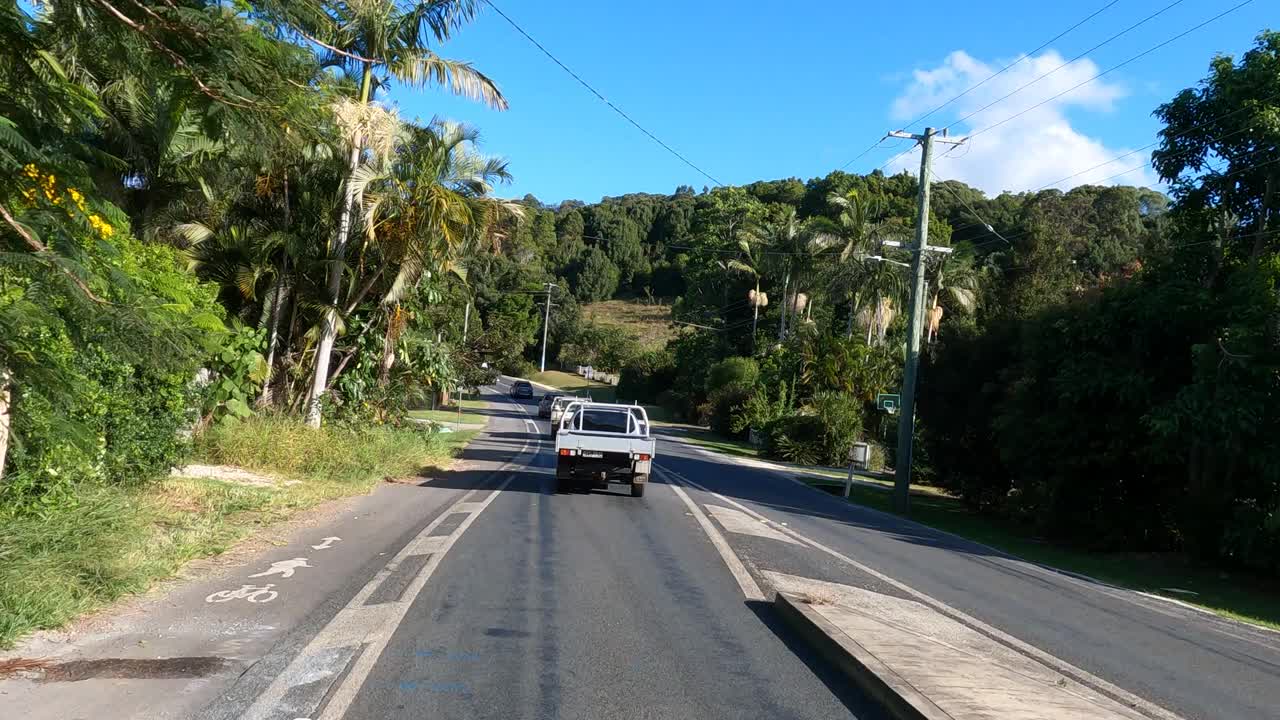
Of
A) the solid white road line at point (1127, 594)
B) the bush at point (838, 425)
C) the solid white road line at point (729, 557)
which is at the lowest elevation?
the solid white road line at point (1127, 594)

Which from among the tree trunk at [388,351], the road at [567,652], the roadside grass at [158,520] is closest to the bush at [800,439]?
the tree trunk at [388,351]

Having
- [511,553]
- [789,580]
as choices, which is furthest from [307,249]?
[789,580]

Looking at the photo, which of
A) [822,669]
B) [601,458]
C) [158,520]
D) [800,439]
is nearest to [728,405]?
[800,439]

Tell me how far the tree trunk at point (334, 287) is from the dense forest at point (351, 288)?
0.07m

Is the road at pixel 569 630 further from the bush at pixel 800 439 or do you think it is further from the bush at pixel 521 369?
the bush at pixel 521 369

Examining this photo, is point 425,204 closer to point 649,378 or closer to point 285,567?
point 285,567

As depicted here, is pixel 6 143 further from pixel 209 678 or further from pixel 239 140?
pixel 209 678

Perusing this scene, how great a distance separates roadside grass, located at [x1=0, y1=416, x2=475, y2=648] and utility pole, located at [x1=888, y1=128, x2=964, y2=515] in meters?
12.2

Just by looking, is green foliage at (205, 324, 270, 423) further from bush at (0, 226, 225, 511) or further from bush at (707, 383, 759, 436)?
bush at (707, 383, 759, 436)

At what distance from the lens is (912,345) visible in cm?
2544

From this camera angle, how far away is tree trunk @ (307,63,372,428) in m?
22.2

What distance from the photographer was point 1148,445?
61.7 feet

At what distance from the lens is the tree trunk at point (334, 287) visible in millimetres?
22156

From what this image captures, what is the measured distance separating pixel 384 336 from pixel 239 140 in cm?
1902
